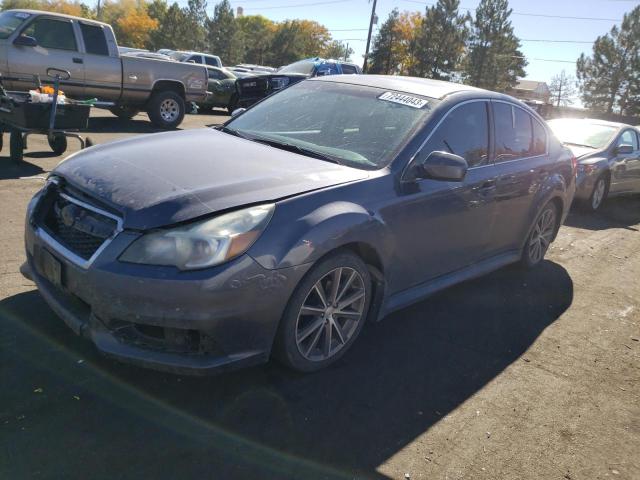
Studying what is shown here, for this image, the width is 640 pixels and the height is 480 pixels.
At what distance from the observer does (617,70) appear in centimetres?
6869

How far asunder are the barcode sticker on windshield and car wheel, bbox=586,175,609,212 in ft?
20.6

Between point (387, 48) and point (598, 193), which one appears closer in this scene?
point (598, 193)

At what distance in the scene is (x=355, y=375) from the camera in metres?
3.41

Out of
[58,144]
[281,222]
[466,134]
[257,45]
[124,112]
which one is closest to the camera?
[281,222]

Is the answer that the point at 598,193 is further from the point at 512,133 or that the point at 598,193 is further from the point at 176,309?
the point at 176,309

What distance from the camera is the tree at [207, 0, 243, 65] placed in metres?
72.0

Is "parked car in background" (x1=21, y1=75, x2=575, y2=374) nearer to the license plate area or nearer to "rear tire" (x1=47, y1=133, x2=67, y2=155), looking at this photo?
the license plate area

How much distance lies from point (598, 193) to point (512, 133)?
546cm

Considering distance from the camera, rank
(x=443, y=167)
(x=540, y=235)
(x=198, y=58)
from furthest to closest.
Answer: (x=198, y=58) → (x=540, y=235) → (x=443, y=167)

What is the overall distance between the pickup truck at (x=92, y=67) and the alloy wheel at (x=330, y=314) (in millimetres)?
8322

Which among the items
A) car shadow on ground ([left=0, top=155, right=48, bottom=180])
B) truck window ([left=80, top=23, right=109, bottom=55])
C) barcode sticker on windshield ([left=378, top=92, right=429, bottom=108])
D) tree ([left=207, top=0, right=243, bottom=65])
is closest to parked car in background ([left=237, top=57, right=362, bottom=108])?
truck window ([left=80, top=23, right=109, bottom=55])

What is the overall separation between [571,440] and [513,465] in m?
0.48

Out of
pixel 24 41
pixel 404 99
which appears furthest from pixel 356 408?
pixel 24 41

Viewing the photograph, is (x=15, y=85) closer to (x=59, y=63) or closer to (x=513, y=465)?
(x=59, y=63)
